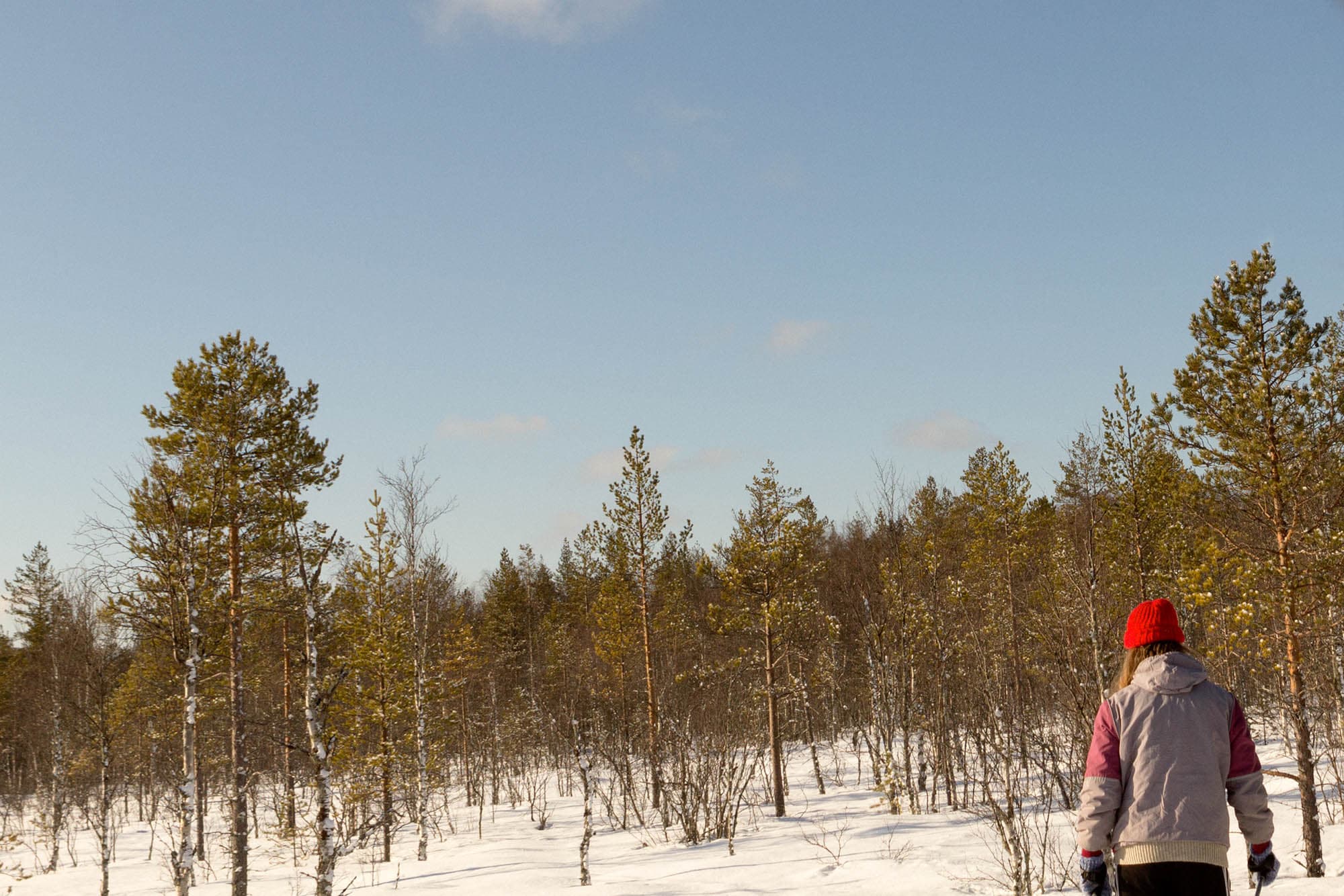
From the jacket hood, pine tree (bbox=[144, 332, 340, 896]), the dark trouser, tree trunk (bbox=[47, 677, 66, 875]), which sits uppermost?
pine tree (bbox=[144, 332, 340, 896])

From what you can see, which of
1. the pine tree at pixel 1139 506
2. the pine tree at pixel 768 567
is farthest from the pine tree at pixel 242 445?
the pine tree at pixel 1139 506

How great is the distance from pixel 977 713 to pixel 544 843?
1251 centimetres

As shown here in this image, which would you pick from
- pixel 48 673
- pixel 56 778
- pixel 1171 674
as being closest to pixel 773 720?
pixel 1171 674

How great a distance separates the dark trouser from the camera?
13.9 ft

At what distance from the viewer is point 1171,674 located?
14.2 feet

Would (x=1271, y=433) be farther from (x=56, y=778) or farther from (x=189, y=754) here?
(x=56, y=778)

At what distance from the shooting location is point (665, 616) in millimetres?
36250

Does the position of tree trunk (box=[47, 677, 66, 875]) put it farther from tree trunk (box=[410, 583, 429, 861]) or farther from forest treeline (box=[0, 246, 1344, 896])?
tree trunk (box=[410, 583, 429, 861])

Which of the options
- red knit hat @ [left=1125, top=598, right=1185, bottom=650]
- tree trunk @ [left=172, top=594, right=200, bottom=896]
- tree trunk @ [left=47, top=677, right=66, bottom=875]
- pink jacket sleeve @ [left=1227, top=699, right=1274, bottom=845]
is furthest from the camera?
tree trunk @ [left=47, top=677, right=66, bottom=875]

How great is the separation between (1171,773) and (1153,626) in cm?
72

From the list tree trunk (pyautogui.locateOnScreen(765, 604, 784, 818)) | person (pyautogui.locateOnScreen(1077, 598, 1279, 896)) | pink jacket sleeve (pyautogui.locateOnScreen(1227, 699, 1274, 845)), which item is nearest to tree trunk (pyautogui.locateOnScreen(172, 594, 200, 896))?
tree trunk (pyautogui.locateOnScreen(765, 604, 784, 818))

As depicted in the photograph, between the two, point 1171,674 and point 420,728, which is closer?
point 1171,674

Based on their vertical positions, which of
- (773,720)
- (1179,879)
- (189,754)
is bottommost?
(773,720)

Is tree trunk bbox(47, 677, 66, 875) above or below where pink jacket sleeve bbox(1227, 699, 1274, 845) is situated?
below
